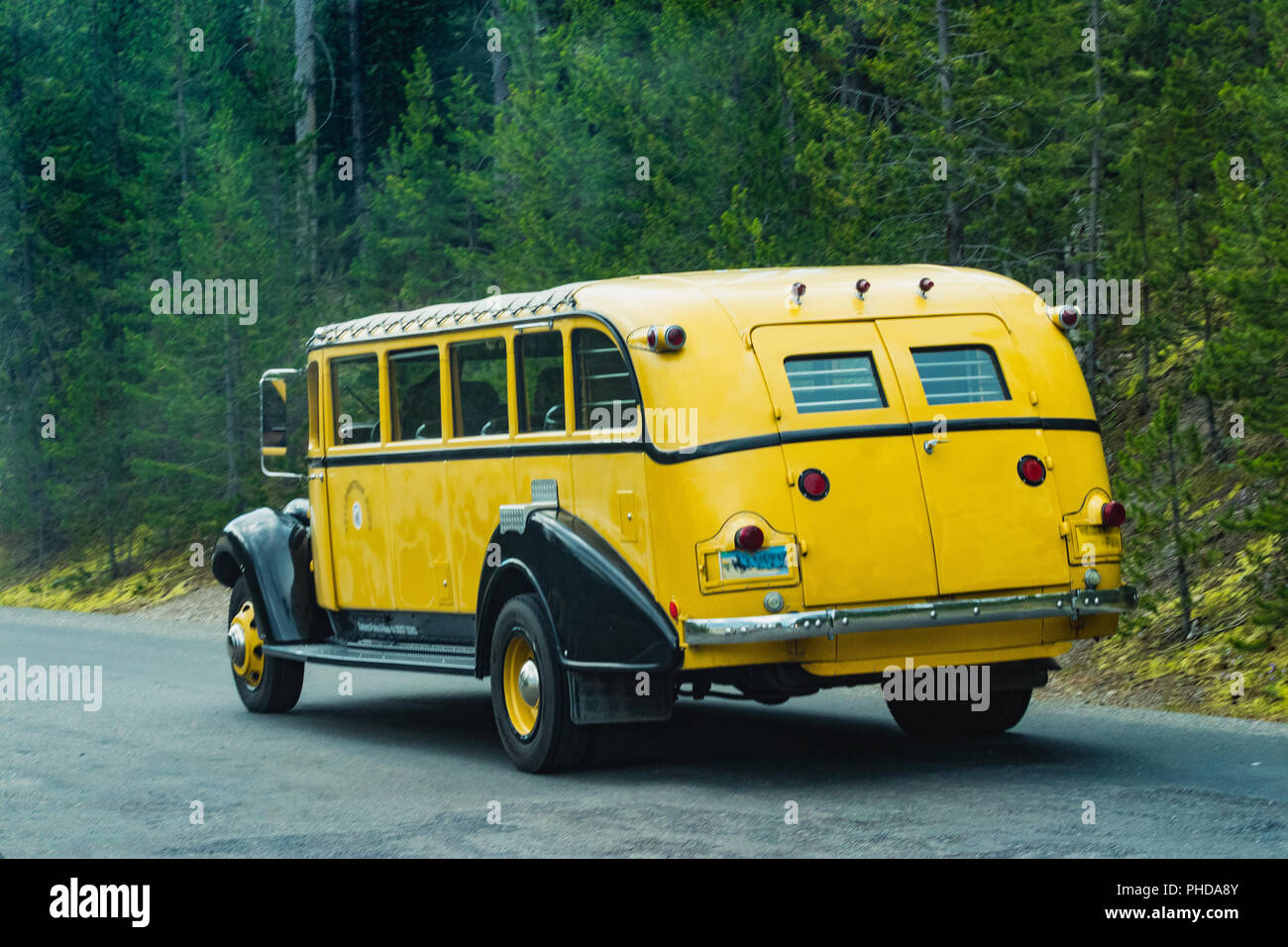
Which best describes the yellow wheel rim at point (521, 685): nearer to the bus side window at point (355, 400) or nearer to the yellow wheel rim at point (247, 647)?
the bus side window at point (355, 400)

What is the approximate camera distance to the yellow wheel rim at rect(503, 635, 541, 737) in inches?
390

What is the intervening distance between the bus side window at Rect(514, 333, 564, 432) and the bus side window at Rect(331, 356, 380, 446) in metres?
1.88

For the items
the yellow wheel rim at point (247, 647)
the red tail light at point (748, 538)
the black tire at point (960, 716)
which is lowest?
the black tire at point (960, 716)

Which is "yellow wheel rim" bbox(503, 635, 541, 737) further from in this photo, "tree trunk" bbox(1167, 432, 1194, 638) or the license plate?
"tree trunk" bbox(1167, 432, 1194, 638)

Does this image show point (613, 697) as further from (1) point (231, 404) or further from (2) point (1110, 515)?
(1) point (231, 404)


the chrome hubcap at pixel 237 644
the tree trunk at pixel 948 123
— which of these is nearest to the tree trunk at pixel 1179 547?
the tree trunk at pixel 948 123

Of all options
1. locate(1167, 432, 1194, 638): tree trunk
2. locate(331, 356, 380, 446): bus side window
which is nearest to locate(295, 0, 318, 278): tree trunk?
locate(331, 356, 380, 446): bus side window

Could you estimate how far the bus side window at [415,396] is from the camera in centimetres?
1134

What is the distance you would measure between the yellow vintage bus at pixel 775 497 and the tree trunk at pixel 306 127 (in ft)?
71.7

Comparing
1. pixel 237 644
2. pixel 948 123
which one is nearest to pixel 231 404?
pixel 948 123

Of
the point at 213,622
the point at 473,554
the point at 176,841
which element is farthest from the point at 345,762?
the point at 213,622

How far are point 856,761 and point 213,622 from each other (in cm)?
1704

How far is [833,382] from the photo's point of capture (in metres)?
9.32
